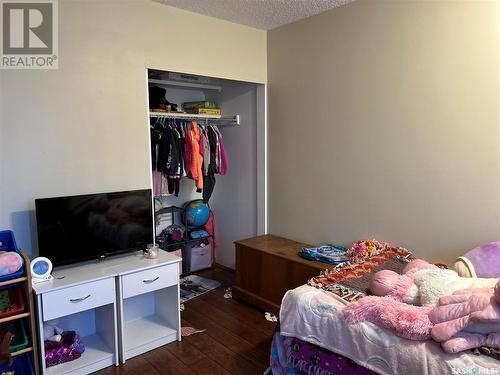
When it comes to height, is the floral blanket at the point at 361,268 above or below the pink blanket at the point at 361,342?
above

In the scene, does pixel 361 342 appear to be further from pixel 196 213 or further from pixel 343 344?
pixel 196 213

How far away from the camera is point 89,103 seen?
263 cm

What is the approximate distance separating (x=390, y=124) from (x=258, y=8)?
1.41 m

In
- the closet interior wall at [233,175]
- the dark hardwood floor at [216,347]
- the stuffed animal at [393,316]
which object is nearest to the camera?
the stuffed animal at [393,316]

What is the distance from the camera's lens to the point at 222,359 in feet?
8.31

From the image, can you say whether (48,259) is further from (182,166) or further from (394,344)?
(394,344)

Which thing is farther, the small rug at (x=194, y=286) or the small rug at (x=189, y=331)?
the small rug at (x=194, y=286)

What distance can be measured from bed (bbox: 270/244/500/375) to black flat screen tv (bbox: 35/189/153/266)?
4.24 feet

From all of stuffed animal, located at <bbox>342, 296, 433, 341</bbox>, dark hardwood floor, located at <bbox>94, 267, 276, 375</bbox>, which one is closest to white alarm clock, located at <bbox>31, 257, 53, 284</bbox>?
dark hardwood floor, located at <bbox>94, 267, 276, 375</bbox>
